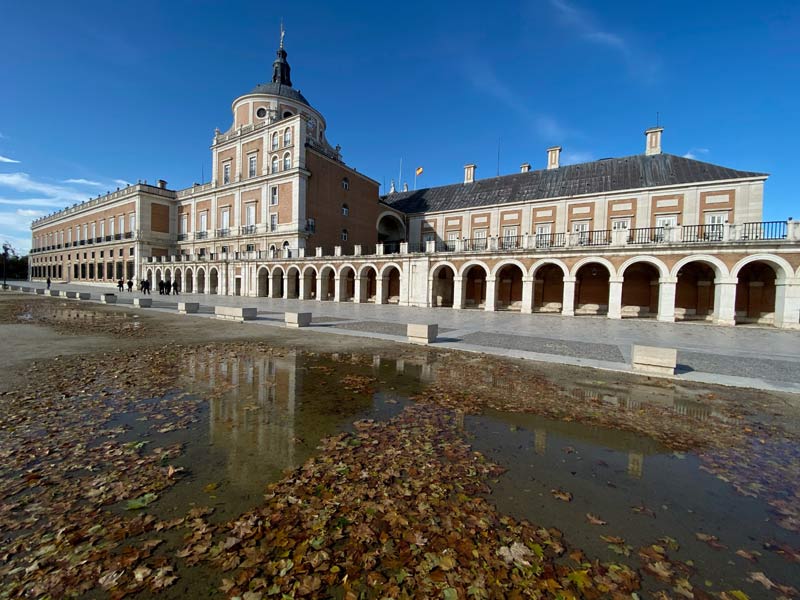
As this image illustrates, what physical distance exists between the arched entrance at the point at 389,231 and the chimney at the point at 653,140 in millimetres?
26447

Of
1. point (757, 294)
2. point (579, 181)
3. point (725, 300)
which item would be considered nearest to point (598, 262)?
point (725, 300)

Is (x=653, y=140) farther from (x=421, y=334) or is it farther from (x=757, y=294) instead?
(x=421, y=334)

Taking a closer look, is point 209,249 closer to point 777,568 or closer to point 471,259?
point 471,259

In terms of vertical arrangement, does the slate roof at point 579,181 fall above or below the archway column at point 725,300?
above

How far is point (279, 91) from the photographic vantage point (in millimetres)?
43438

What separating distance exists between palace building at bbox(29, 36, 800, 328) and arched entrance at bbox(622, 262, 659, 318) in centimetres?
9

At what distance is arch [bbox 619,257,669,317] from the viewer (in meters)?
22.8

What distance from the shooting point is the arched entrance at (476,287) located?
28547mm

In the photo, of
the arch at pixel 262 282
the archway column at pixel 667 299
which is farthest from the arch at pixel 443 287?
the arch at pixel 262 282

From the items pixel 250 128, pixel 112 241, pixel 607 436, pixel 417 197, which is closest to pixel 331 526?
pixel 607 436

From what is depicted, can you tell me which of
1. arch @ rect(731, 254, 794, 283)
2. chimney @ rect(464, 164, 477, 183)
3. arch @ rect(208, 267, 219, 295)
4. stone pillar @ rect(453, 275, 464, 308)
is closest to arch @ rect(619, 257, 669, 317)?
arch @ rect(731, 254, 794, 283)

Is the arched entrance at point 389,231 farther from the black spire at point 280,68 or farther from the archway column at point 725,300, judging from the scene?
the archway column at point 725,300

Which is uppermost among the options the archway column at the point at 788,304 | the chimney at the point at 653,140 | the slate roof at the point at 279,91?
the slate roof at the point at 279,91

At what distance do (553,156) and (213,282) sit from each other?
4107cm
